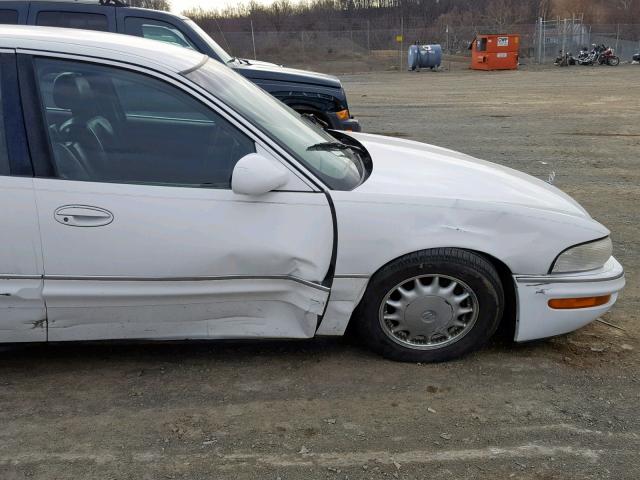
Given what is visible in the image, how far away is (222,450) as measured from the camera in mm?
2582

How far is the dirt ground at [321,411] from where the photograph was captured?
2504mm

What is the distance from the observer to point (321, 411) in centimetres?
284

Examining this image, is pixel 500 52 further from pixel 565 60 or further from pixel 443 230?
pixel 443 230

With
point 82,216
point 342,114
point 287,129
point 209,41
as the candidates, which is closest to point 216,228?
point 82,216

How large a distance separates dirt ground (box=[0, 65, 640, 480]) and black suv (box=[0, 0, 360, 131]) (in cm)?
437

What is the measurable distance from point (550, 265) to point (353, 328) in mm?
1076

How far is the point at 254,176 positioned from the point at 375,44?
40879mm

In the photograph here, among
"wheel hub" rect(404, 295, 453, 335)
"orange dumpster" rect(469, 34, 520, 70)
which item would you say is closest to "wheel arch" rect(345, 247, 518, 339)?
"wheel hub" rect(404, 295, 453, 335)

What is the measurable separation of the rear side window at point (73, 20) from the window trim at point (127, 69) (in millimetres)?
4559

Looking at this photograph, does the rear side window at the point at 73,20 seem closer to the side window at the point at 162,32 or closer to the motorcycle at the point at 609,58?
the side window at the point at 162,32

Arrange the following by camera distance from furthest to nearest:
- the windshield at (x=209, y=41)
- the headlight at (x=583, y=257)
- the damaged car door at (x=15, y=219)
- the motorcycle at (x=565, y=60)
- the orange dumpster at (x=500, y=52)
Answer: the motorcycle at (x=565, y=60) < the orange dumpster at (x=500, y=52) < the windshield at (x=209, y=41) < the headlight at (x=583, y=257) < the damaged car door at (x=15, y=219)

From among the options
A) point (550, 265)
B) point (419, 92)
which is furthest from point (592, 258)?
point (419, 92)

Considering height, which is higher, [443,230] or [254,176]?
[254,176]

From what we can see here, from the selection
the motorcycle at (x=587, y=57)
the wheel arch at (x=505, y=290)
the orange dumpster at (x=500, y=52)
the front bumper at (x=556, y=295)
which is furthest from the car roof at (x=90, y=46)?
the motorcycle at (x=587, y=57)
